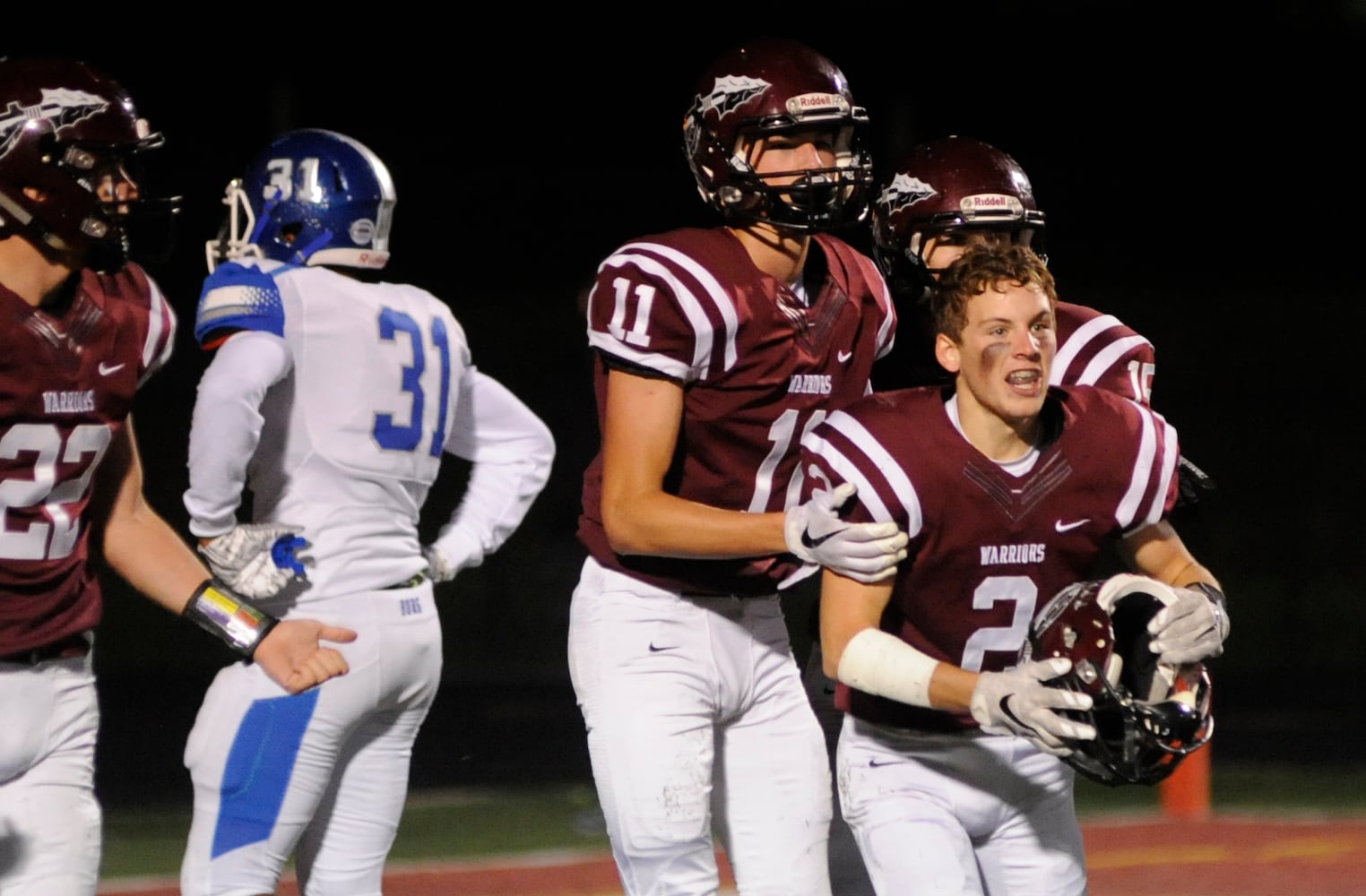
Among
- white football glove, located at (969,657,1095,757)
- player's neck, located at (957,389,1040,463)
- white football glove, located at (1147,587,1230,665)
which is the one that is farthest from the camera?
player's neck, located at (957,389,1040,463)

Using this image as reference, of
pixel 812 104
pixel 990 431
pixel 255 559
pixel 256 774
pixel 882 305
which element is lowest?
pixel 256 774

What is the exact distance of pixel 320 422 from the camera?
3557 millimetres

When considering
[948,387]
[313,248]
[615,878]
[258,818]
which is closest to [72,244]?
[313,248]

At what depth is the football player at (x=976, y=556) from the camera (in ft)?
10.0

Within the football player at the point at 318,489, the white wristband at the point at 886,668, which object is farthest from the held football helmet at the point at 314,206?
the white wristband at the point at 886,668

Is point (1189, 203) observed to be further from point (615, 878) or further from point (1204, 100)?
point (615, 878)

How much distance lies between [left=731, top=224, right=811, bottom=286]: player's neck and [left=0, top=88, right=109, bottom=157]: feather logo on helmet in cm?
113

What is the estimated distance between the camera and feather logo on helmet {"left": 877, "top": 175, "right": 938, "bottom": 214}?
375 centimetres

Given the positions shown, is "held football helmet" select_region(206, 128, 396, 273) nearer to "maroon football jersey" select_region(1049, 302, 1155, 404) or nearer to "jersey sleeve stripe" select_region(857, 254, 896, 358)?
"jersey sleeve stripe" select_region(857, 254, 896, 358)

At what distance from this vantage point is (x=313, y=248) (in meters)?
3.73

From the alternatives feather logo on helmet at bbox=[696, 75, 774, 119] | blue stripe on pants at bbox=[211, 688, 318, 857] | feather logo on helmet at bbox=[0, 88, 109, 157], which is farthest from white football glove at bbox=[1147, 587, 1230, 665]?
feather logo on helmet at bbox=[0, 88, 109, 157]

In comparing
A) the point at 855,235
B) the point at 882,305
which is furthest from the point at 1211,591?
the point at 855,235

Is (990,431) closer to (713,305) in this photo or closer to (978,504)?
(978,504)

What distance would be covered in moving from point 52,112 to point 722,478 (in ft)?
4.25
